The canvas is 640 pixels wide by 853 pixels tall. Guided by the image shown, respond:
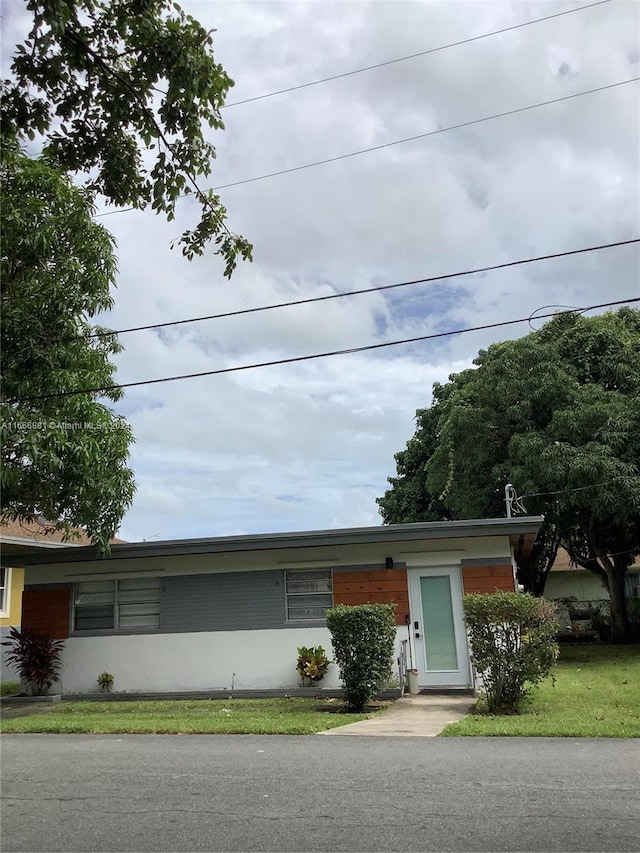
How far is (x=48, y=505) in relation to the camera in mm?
12977

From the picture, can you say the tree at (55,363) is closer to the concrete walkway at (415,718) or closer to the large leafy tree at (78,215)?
the large leafy tree at (78,215)

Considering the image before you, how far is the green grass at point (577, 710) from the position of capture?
29.5 ft

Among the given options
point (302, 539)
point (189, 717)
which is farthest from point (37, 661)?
point (302, 539)

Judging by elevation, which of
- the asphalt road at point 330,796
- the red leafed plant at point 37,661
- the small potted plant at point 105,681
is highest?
the red leafed plant at point 37,661

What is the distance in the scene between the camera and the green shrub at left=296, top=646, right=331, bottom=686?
560 inches

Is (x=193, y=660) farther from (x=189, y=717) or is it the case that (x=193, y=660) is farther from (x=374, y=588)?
(x=374, y=588)

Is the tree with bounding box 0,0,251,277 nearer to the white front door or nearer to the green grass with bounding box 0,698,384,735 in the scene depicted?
the green grass with bounding box 0,698,384,735

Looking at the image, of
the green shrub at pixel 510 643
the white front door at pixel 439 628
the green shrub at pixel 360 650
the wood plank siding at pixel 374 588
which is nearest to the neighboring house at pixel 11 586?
the wood plank siding at pixel 374 588

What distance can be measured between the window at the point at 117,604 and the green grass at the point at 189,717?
6.01 feet

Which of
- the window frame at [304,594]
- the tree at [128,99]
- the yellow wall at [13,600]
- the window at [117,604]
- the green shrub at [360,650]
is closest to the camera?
the tree at [128,99]

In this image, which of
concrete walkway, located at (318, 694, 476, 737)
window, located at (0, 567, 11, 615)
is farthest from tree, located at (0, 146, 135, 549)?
window, located at (0, 567, 11, 615)

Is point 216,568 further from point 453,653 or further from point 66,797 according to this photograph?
point 66,797

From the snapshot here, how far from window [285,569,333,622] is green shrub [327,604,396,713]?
3076 millimetres

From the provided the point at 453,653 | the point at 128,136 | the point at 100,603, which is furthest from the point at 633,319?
the point at 128,136
